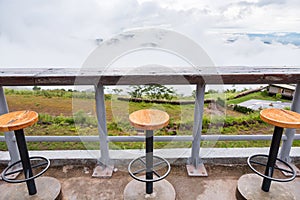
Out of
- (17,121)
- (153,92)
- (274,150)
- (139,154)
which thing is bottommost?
(139,154)

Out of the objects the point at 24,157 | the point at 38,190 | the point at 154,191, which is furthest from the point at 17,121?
the point at 154,191

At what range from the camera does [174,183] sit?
1.83 meters

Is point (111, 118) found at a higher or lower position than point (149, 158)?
higher

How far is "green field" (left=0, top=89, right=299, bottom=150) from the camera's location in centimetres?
166

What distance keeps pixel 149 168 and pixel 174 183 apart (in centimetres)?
44

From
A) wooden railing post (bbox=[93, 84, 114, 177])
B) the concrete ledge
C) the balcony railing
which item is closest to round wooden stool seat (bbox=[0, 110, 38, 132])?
the balcony railing

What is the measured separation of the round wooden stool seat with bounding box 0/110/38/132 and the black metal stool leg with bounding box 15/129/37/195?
10 cm

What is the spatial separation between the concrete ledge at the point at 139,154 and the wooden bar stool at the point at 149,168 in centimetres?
20

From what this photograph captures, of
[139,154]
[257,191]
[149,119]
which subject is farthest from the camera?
[139,154]

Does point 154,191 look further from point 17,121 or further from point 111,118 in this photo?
point 17,121

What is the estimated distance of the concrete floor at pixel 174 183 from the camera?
1692 mm

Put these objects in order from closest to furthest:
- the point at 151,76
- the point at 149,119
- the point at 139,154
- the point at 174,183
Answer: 1. the point at 149,119
2. the point at 151,76
3. the point at 174,183
4. the point at 139,154

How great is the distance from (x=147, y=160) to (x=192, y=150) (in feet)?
2.05

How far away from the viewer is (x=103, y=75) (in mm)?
1508
